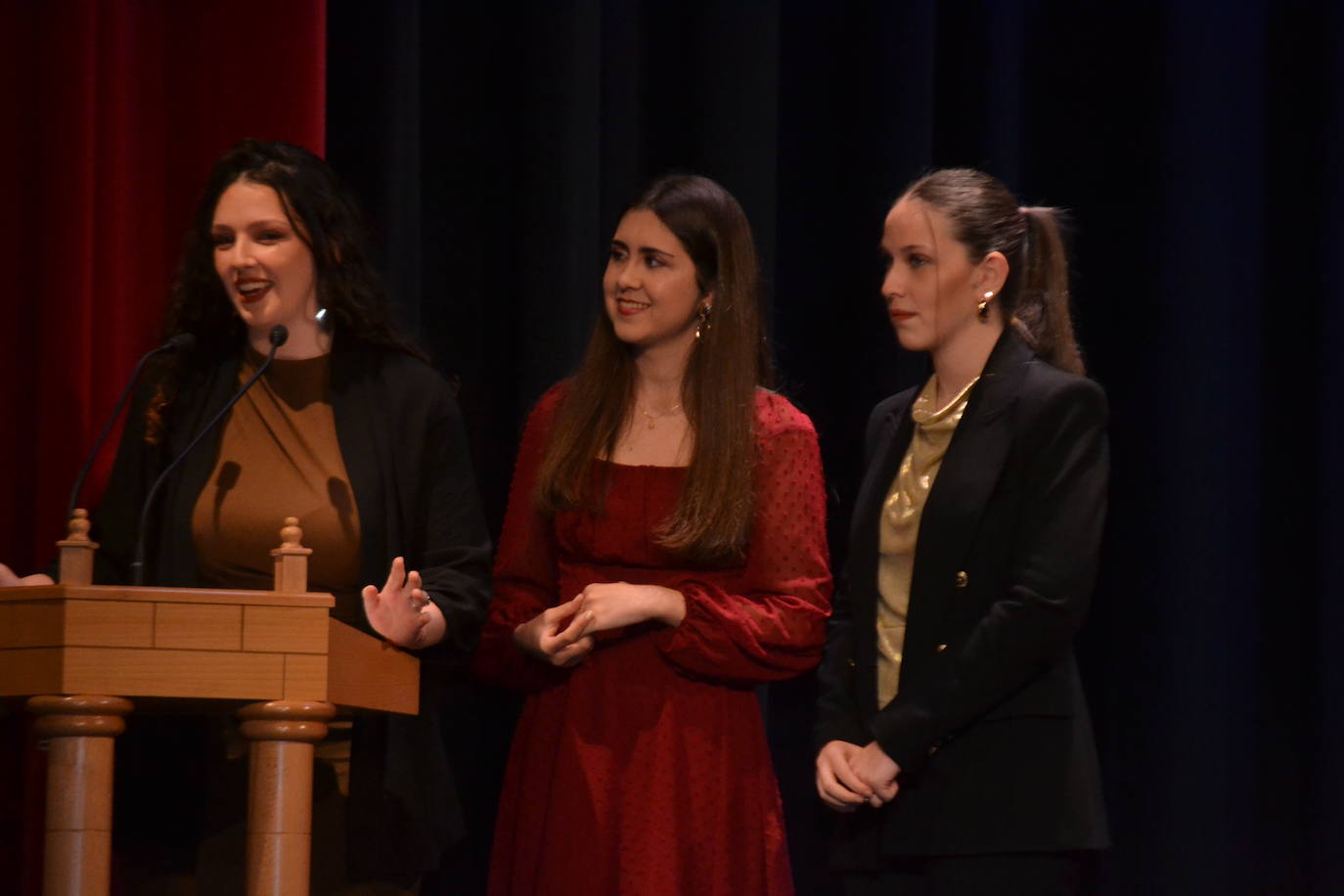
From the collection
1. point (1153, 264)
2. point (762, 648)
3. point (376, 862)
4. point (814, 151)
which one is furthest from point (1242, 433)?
point (376, 862)

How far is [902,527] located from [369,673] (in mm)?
920

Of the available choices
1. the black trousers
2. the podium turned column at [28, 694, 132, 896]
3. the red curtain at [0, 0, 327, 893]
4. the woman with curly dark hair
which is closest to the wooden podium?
the podium turned column at [28, 694, 132, 896]

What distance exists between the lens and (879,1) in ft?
12.5

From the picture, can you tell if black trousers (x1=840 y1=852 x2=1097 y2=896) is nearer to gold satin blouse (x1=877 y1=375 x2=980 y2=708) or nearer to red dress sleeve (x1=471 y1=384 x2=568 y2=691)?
gold satin blouse (x1=877 y1=375 x2=980 y2=708)

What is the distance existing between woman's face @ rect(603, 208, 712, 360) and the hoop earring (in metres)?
0.47

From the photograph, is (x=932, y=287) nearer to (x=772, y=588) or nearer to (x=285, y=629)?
(x=772, y=588)

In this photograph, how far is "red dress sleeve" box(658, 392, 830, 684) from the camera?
278cm

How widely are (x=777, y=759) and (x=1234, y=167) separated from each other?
1.59 m

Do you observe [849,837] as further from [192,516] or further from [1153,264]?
[1153,264]

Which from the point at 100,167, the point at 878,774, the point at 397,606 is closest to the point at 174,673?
the point at 397,606

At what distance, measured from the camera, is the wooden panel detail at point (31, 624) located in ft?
6.80

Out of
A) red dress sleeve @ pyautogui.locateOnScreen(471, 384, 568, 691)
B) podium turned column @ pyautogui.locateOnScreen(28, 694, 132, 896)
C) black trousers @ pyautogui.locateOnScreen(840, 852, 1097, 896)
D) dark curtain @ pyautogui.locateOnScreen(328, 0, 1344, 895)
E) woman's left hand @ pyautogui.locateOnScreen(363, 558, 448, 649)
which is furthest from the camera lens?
dark curtain @ pyautogui.locateOnScreen(328, 0, 1344, 895)

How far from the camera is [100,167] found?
3.31 meters

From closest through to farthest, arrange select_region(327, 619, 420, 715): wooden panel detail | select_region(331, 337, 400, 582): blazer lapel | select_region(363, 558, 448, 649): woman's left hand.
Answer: select_region(327, 619, 420, 715): wooden panel detail < select_region(363, 558, 448, 649): woman's left hand < select_region(331, 337, 400, 582): blazer lapel
